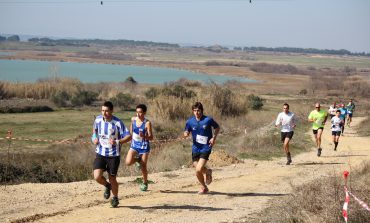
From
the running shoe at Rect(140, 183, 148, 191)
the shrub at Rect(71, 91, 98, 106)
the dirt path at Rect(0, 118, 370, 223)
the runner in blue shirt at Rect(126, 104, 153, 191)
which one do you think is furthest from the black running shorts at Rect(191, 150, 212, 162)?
the shrub at Rect(71, 91, 98, 106)

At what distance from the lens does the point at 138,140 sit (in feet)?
34.9

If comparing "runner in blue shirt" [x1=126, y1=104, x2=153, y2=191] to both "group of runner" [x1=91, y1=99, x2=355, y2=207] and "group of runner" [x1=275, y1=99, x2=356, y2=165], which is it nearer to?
"group of runner" [x1=91, y1=99, x2=355, y2=207]

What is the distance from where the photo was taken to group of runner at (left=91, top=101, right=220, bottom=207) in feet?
30.5

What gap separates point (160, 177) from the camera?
13.3 m

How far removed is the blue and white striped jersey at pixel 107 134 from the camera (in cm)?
927

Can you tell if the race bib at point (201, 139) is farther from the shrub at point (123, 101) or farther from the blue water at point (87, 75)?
the blue water at point (87, 75)

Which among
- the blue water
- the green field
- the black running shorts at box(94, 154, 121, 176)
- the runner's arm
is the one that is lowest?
the blue water

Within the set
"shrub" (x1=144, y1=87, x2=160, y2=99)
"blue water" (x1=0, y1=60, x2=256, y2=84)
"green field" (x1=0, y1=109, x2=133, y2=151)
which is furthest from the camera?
"blue water" (x1=0, y1=60, x2=256, y2=84)

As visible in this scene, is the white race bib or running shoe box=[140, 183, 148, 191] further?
the white race bib

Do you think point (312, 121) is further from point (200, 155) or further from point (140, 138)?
point (140, 138)

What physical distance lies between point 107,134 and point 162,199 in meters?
2.03

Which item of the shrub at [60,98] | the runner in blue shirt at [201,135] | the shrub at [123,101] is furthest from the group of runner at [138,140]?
the shrub at [60,98]

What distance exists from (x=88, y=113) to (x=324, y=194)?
142ft

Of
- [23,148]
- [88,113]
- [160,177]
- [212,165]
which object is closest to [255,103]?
[88,113]
